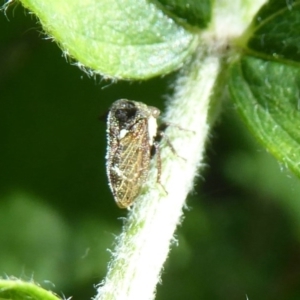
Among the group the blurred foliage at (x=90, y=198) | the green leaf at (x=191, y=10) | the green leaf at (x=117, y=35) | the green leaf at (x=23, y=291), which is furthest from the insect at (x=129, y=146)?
the green leaf at (x=23, y=291)

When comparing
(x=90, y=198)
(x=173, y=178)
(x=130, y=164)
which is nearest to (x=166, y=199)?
(x=173, y=178)

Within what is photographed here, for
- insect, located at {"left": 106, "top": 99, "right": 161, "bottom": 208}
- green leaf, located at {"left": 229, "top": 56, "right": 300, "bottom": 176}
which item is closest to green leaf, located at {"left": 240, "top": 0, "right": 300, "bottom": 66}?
green leaf, located at {"left": 229, "top": 56, "right": 300, "bottom": 176}

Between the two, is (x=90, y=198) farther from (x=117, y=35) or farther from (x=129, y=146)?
(x=117, y=35)

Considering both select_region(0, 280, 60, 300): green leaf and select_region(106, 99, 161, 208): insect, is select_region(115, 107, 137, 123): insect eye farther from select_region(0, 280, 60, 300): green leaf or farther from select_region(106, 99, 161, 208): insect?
select_region(0, 280, 60, 300): green leaf

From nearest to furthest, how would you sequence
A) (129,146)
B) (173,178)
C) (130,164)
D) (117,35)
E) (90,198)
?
1. (117,35)
2. (173,178)
3. (130,164)
4. (129,146)
5. (90,198)

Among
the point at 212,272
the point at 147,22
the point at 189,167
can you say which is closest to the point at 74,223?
the point at 212,272

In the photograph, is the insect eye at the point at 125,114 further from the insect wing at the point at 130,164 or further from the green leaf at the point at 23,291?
the green leaf at the point at 23,291
